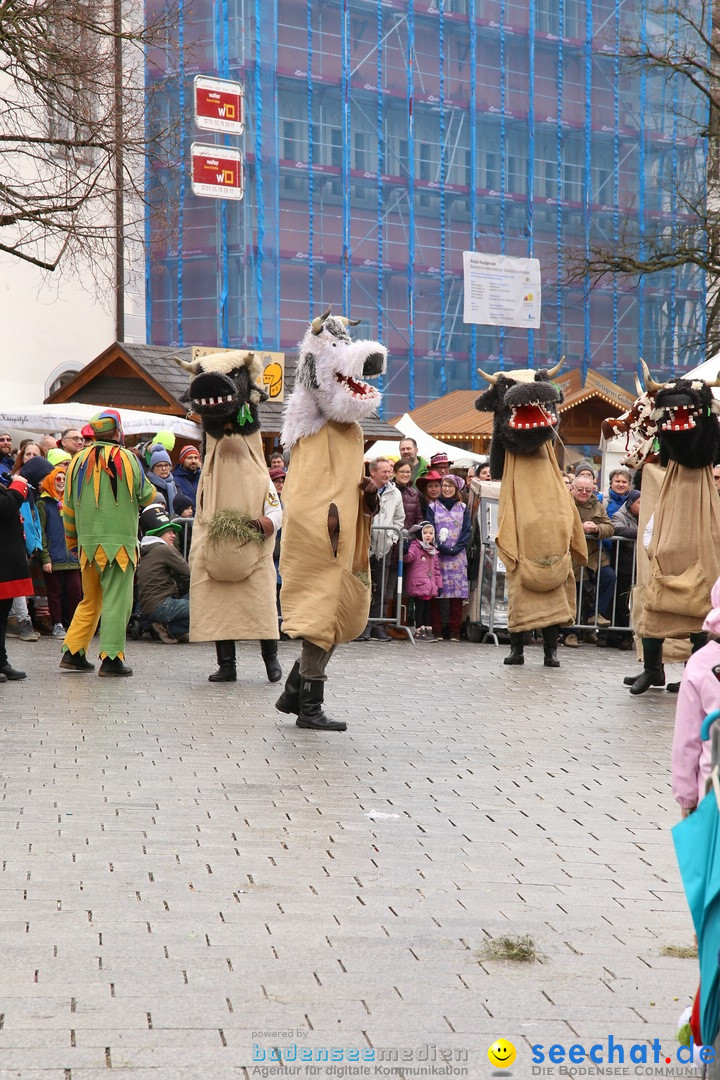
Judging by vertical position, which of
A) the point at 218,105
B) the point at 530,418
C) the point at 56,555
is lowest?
the point at 56,555

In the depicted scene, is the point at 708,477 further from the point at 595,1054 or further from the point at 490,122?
the point at 490,122

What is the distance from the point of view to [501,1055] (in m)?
3.76

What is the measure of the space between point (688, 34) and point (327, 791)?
37974mm

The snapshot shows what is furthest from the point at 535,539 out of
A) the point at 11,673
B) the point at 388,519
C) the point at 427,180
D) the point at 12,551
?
the point at 427,180

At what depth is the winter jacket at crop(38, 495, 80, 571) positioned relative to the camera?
1378 centimetres

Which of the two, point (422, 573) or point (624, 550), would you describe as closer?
point (422, 573)

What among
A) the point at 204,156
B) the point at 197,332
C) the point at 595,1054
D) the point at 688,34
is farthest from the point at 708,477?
the point at 688,34

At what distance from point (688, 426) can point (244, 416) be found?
3.04 meters

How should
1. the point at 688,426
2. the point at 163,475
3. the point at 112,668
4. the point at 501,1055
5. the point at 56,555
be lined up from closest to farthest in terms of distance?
the point at 501,1055
the point at 688,426
the point at 112,668
the point at 56,555
the point at 163,475

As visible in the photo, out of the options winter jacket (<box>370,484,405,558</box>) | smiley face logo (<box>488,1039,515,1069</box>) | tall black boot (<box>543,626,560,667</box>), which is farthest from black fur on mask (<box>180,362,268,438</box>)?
smiley face logo (<box>488,1039,515,1069</box>)

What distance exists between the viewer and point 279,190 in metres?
36.0

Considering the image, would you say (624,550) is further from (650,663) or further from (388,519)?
(650,663)

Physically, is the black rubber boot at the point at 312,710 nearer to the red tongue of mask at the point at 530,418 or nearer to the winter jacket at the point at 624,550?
the red tongue of mask at the point at 530,418

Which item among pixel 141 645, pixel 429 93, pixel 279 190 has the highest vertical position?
pixel 429 93
